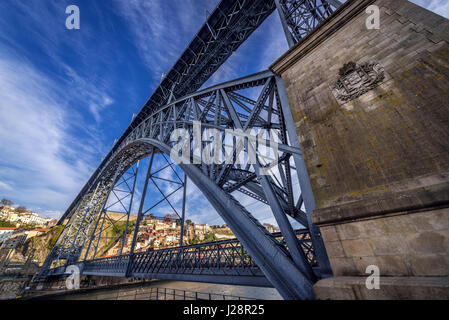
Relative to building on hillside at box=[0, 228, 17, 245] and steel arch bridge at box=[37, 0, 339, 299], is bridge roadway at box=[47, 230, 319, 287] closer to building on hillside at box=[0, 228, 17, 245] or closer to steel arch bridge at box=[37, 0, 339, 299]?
steel arch bridge at box=[37, 0, 339, 299]

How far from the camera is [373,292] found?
2123mm

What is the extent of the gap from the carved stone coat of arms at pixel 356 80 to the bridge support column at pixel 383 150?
0.05 feet

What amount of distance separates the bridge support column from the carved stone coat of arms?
16 mm

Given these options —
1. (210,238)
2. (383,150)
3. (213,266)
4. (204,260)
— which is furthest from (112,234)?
(383,150)

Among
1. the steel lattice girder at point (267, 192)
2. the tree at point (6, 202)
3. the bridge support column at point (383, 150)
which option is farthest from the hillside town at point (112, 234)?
the bridge support column at point (383, 150)

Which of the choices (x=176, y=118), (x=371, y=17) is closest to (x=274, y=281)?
(x=371, y=17)

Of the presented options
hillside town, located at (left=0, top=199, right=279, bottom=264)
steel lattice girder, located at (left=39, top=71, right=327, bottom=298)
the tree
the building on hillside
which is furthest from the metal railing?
the tree

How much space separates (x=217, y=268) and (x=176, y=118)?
7282 mm

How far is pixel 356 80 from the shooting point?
3342mm

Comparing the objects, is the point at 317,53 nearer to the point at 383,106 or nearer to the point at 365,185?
the point at 383,106

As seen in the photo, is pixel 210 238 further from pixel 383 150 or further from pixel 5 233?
pixel 383 150

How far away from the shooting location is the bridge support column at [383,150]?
2.15 meters

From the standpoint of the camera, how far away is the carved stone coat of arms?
3.19 meters

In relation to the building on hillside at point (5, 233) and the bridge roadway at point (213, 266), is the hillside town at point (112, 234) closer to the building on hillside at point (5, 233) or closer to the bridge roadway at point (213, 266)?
the building on hillside at point (5, 233)
